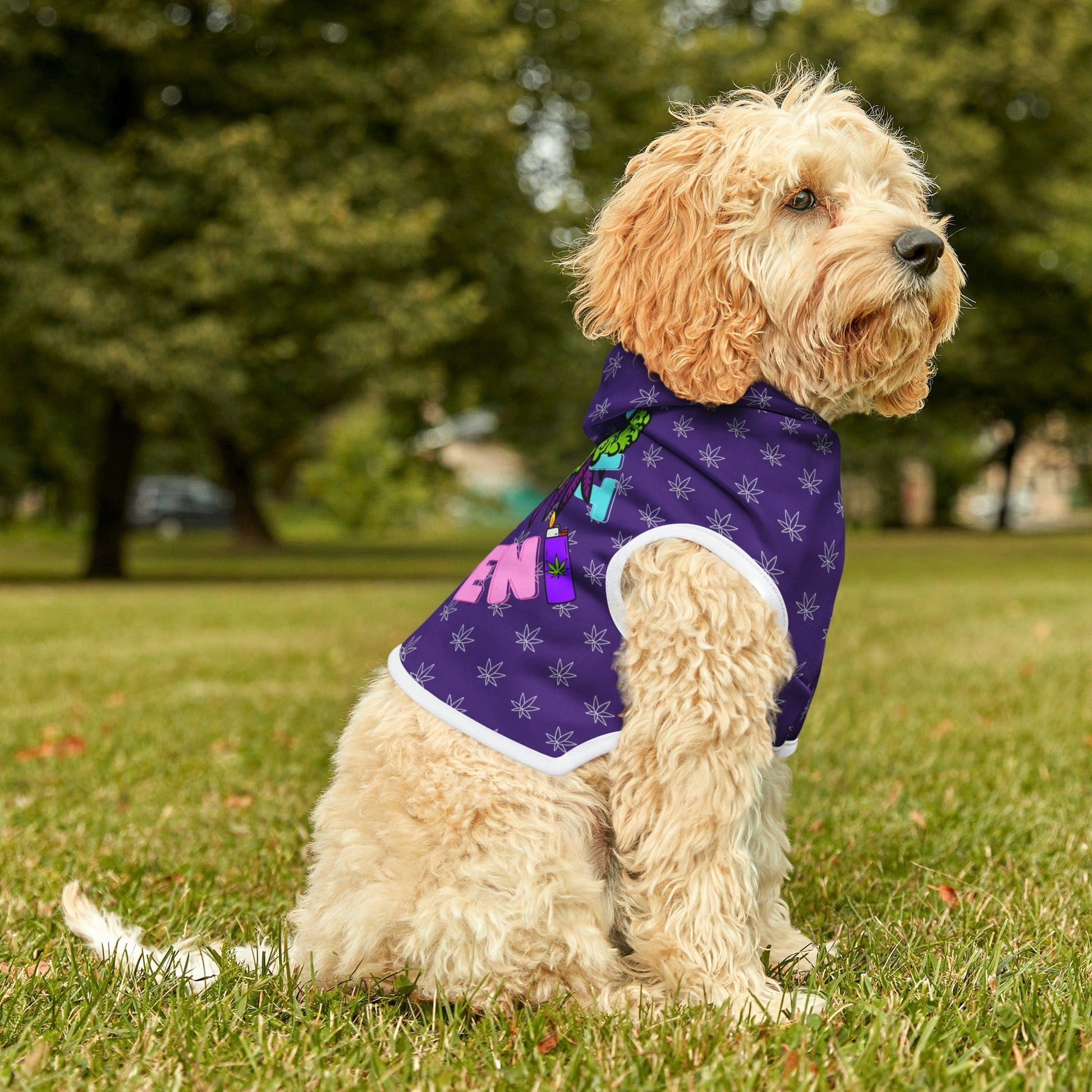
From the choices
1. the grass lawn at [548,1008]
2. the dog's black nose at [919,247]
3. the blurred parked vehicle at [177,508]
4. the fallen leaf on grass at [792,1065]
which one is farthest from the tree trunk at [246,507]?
the fallen leaf on grass at [792,1065]

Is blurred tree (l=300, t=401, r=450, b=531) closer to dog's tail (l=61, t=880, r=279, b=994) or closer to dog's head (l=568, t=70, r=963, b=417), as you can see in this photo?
dog's tail (l=61, t=880, r=279, b=994)

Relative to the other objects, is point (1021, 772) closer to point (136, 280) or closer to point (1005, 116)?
point (136, 280)

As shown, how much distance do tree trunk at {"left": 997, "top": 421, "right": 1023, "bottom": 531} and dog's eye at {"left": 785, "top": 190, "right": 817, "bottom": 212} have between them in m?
29.7

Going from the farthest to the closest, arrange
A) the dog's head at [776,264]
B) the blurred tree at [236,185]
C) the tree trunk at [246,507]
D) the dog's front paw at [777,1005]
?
the tree trunk at [246,507], the blurred tree at [236,185], the dog's head at [776,264], the dog's front paw at [777,1005]

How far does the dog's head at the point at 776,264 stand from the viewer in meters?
2.75

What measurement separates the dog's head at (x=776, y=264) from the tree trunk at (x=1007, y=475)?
29623 millimetres

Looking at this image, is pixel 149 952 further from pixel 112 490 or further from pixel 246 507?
pixel 246 507

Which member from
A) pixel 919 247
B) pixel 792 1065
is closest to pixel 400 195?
pixel 919 247

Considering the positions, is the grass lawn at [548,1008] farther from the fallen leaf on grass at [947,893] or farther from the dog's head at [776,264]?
the dog's head at [776,264]

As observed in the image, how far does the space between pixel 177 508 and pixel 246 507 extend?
1624 cm

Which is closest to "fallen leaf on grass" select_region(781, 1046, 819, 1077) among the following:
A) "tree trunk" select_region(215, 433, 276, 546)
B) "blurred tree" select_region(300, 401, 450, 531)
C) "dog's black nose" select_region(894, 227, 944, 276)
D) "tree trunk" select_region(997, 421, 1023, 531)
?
"dog's black nose" select_region(894, 227, 944, 276)

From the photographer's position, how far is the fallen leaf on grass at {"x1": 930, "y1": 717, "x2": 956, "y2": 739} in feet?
20.3

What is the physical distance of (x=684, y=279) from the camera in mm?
2789

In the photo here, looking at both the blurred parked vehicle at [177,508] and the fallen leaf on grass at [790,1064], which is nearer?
the fallen leaf on grass at [790,1064]
